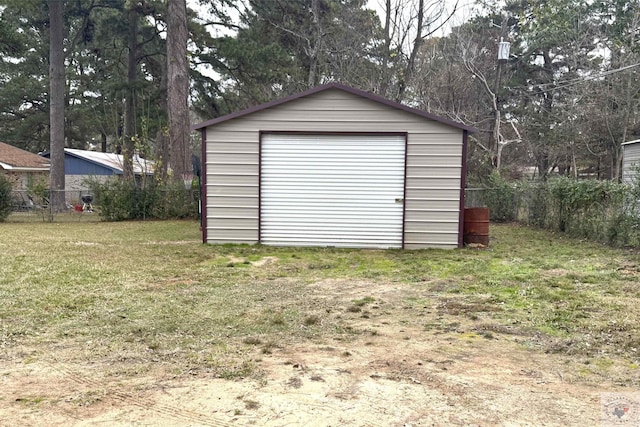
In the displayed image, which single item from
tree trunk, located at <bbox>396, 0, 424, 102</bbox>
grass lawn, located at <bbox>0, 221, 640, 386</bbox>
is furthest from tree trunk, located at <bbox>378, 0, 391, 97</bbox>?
grass lawn, located at <bbox>0, 221, 640, 386</bbox>

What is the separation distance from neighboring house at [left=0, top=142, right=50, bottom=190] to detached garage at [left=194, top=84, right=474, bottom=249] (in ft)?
52.2

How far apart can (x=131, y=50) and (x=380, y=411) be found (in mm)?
22573

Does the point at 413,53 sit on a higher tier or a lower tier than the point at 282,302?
higher

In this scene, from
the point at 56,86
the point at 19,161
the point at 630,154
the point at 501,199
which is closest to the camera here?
the point at 501,199

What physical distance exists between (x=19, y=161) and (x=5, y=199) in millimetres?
9278

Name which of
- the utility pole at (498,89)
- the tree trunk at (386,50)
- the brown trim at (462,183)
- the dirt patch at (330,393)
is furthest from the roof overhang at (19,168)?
the dirt patch at (330,393)

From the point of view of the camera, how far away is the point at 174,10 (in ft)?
51.2

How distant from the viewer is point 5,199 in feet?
46.9

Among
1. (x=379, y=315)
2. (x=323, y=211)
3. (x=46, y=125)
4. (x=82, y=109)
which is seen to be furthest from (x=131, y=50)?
(x=379, y=315)

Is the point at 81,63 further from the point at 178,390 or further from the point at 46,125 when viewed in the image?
the point at 178,390

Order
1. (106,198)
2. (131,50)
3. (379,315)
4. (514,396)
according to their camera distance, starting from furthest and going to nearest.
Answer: (131,50) → (106,198) → (379,315) → (514,396)

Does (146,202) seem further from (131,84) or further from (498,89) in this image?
(498,89)

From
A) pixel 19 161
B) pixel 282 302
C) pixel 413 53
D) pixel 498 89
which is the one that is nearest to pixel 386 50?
pixel 413 53

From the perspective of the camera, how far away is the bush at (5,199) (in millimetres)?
14141
